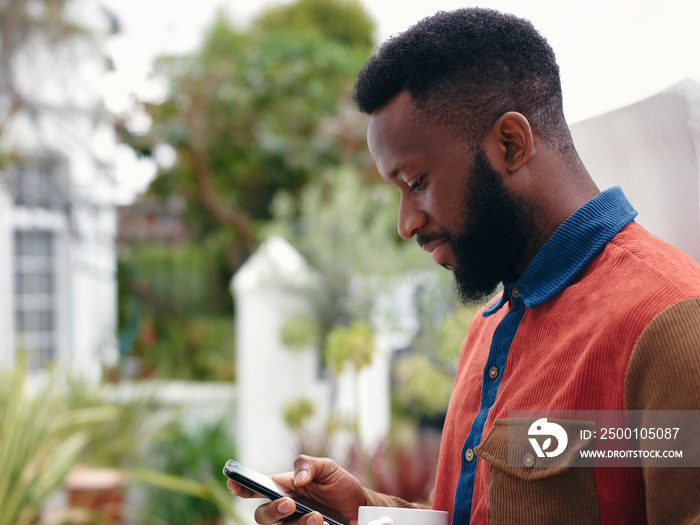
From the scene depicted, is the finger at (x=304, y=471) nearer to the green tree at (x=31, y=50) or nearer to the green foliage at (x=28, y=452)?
the green foliage at (x=28, y=452)

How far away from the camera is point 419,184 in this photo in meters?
1.15

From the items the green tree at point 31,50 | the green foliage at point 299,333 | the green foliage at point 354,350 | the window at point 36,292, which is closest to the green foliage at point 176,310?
the window at point 36,292

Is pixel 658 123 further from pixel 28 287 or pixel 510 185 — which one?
pixel 28 287

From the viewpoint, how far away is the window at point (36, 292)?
738 centimetres

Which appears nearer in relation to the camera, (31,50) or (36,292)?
(31,50)

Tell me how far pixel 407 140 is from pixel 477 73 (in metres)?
0.16

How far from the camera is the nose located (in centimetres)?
115

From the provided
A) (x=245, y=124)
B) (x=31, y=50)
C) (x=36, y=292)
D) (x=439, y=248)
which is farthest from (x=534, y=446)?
(x=245, y=124)

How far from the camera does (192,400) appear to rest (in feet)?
20.5

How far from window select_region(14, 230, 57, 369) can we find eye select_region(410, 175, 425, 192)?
7016 millimetres

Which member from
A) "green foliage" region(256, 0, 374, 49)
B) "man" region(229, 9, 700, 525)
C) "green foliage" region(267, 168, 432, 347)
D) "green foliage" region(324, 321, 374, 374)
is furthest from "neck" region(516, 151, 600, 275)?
"green foliage" region(256, 0, 374, 49)

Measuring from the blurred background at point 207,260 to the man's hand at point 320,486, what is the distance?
797 mm

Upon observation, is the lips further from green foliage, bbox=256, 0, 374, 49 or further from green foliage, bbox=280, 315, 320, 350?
green foliage, bbox=256, 0, 374, 49

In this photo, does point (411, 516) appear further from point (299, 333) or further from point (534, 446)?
point (299, 333)
